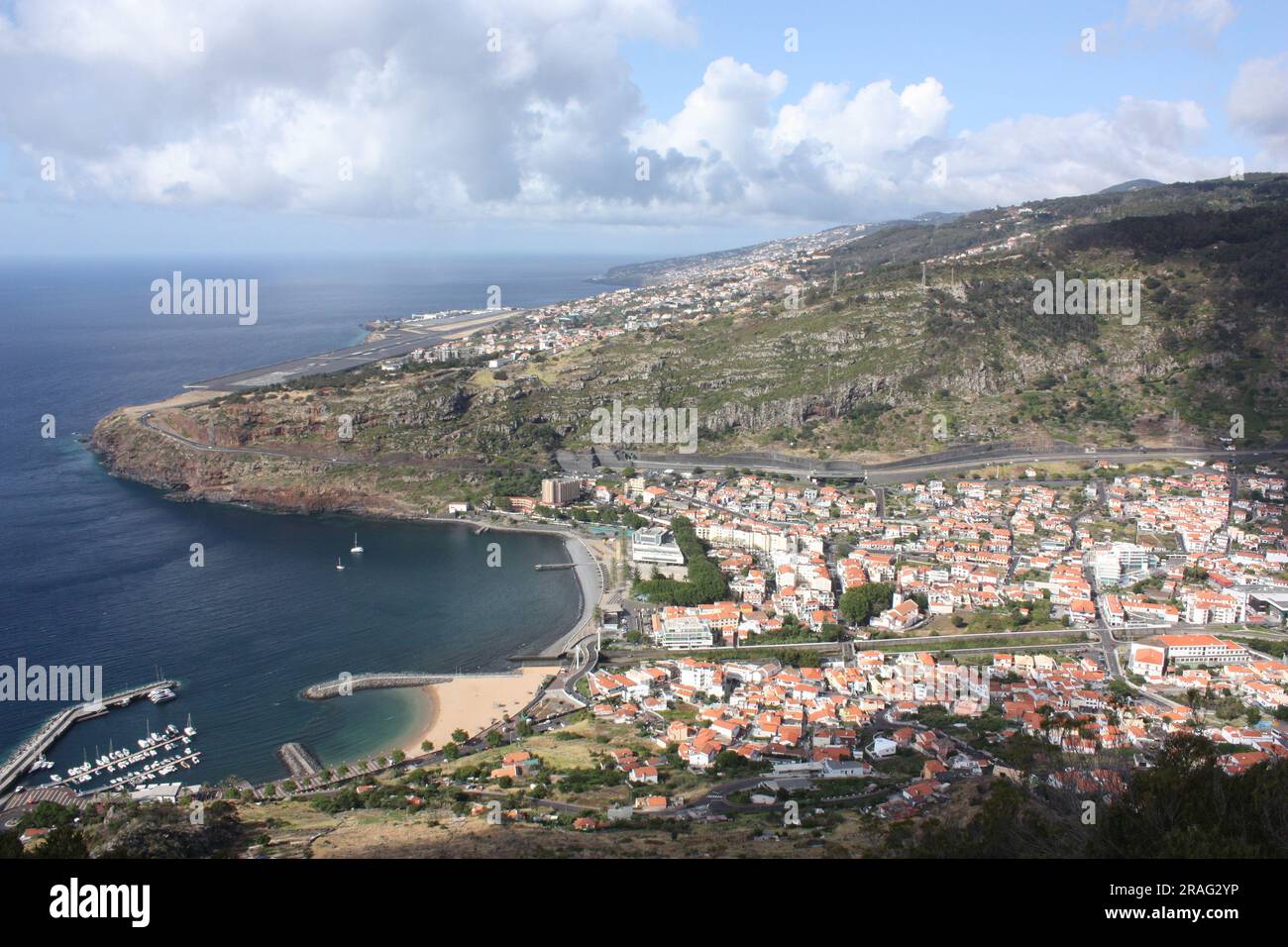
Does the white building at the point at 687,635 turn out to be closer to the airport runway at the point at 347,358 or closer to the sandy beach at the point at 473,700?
the sandy beach at the point at 473,700

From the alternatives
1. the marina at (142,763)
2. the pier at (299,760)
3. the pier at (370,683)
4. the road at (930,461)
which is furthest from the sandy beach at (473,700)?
the road at (930,461)

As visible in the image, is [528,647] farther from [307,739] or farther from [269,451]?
[269,451]

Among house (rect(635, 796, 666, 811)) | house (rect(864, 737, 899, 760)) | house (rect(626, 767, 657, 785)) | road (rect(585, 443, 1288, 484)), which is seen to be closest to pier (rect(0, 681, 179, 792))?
house (rect(626, 767, 657, 785))

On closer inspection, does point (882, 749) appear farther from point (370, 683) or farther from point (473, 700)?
point (370, 683)

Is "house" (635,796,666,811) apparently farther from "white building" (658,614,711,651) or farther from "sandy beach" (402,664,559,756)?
"white building" (658,614,711,651)

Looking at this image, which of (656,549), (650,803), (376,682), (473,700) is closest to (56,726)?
(376,682)
